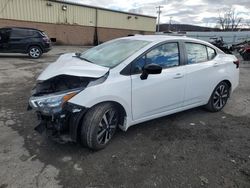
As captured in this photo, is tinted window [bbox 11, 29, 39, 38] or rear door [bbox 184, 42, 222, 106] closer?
rear door [bbox 184, 42, 222, 106]

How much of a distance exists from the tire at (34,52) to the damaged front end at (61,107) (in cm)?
1070

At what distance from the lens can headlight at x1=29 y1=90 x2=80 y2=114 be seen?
3096 millimetres

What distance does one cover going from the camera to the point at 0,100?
18.3 ft

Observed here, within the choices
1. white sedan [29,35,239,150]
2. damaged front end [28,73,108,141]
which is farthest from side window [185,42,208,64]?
damaged front end [28,73,108,141]

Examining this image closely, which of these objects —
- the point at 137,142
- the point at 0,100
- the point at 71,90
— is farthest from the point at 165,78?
the point at 0,100

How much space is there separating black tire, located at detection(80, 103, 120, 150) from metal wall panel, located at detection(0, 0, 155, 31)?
21011 millimetres

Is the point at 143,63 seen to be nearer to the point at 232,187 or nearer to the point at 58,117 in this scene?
the point at 58,117

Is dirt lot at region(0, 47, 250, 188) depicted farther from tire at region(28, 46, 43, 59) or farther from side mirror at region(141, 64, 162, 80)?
tire at region(28, 46, 43, 59)

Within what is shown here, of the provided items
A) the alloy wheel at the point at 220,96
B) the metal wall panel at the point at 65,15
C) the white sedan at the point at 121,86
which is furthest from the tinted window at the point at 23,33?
the alloy wheel at the point at 220,96

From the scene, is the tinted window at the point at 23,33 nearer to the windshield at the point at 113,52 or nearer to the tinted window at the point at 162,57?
the windshield at the point at 113,52

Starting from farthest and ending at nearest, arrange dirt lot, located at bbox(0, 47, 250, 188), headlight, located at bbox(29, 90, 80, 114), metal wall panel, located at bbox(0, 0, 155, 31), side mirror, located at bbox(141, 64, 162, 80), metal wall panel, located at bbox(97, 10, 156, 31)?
metal wall panel, located at bbox(97, 10, 156, 31)
metal wall panel, located at bbox(0, 0, 155, 31)
side mirror, located at bbox(141, 64, 162, 80)
headlight, located at bbox(29, 90, 80, 114)
dirt lot, located at bbox(0, 47, 250, 188)

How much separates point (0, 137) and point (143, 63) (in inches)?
98.0

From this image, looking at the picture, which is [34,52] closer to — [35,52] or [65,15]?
[35,52]

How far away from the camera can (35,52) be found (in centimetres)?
1338
